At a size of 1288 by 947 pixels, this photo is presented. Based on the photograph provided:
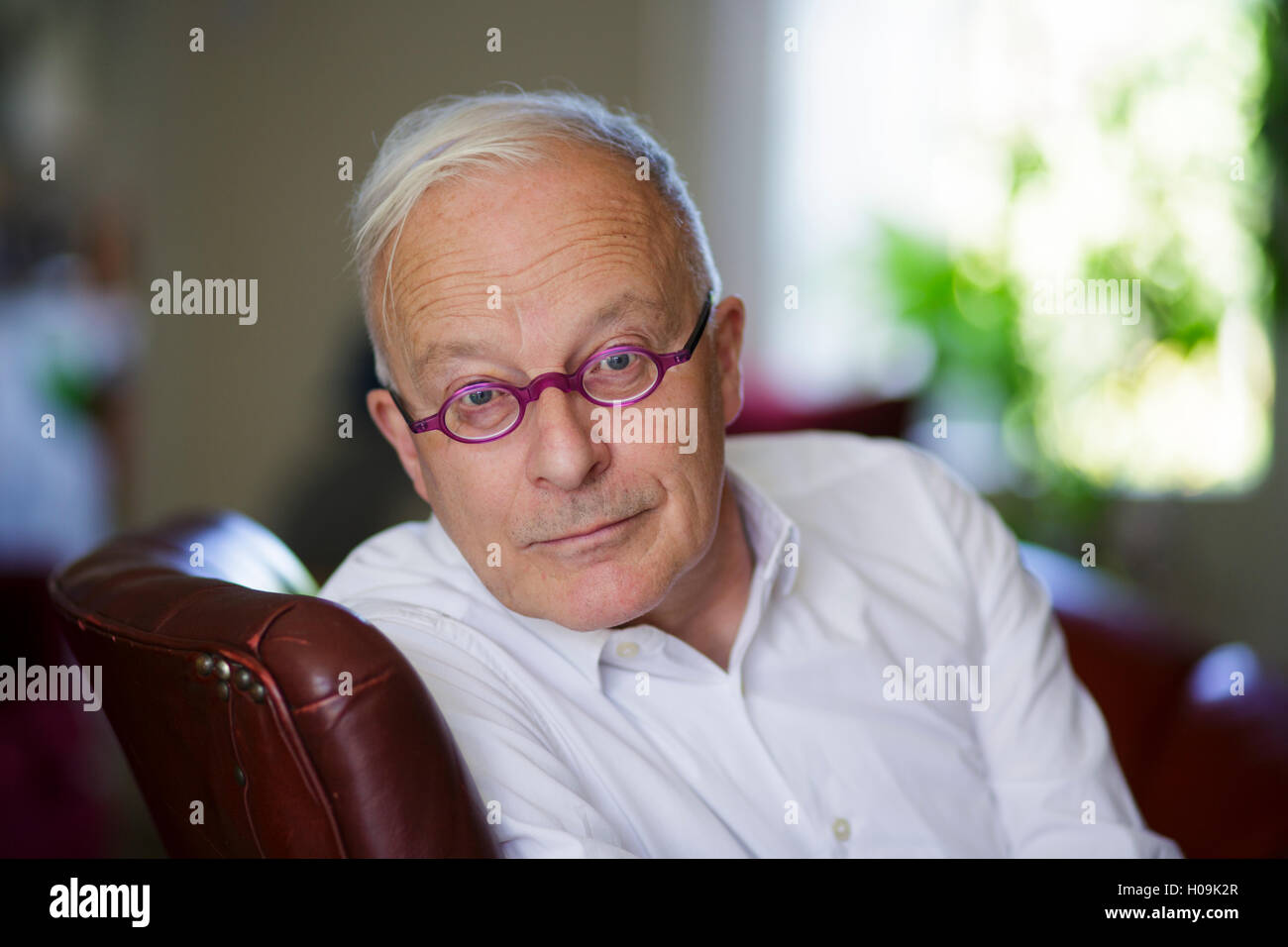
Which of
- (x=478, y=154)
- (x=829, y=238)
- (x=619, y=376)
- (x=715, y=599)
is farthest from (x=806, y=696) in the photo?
(x=829, y=238)

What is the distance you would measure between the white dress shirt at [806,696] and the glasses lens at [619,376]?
24 centimetres

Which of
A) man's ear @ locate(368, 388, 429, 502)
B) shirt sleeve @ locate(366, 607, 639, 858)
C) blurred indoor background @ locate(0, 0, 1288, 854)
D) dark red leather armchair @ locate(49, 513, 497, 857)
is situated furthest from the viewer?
blurred indoor background @ locate(0, 0, 1288, 854)

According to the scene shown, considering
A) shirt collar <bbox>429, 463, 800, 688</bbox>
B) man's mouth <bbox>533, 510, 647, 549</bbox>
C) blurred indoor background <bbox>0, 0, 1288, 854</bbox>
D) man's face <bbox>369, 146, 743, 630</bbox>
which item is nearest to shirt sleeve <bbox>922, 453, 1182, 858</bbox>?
shirt collar <bbox>429, 463, 800, 688</bbox>

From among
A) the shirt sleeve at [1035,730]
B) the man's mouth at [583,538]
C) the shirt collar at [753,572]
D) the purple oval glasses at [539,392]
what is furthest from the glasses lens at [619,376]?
the shirt sleeve at [1035,730]

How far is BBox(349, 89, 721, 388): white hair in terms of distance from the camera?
3.49 ft

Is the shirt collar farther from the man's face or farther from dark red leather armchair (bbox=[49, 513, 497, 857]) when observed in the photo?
dark red leather armchair (bbox=[49, 513, 497, 857])

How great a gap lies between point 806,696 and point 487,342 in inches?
21.2

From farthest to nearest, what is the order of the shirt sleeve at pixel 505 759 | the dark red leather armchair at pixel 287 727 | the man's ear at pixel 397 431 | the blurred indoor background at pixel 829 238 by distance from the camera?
the blurred indoor background at pixel 829 238, the man's ear at pixel 397 431, the shirt sleeve at pixel 505 759, the dark red leather armchair at pixel 287 727

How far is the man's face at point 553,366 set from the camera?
40.1 inches

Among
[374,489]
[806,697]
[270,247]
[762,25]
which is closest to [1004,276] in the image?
[762,25]

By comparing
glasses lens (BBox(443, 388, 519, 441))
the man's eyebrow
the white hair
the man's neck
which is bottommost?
the man's neck

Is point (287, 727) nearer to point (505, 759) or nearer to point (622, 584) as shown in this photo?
point (505, 759)

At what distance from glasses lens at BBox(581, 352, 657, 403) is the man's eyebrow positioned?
0.11 feet

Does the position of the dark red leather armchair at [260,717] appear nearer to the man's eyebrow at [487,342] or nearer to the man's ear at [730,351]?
the man's eyebrow at [487,342]
